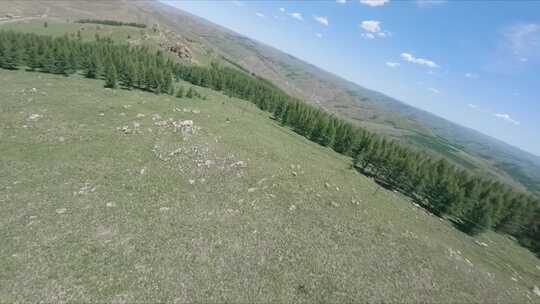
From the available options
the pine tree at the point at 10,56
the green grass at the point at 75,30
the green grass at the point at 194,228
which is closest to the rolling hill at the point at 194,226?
the green grass at the point at 194,228

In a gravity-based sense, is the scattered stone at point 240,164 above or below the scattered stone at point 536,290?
above

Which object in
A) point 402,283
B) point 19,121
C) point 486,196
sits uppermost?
point 486,196

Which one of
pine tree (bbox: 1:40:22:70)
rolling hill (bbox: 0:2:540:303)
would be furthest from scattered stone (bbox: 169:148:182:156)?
pine tree (bbox: 1:40:22:70)

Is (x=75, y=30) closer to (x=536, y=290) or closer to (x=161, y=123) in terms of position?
(x=161, y=123)

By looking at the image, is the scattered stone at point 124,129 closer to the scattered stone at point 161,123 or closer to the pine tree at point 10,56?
the scattered stone at point 161,123

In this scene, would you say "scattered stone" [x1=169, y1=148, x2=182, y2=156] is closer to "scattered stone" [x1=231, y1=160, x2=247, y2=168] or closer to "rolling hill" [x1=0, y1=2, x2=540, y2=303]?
"rolling hill" [x1=0, y1=2, x2=540, y2=303]

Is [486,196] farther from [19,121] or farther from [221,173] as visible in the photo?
[19,121]

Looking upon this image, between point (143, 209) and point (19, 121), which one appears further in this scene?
point (19, 121)

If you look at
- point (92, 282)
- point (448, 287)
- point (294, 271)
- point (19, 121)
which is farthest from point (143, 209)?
point (448, 287)
